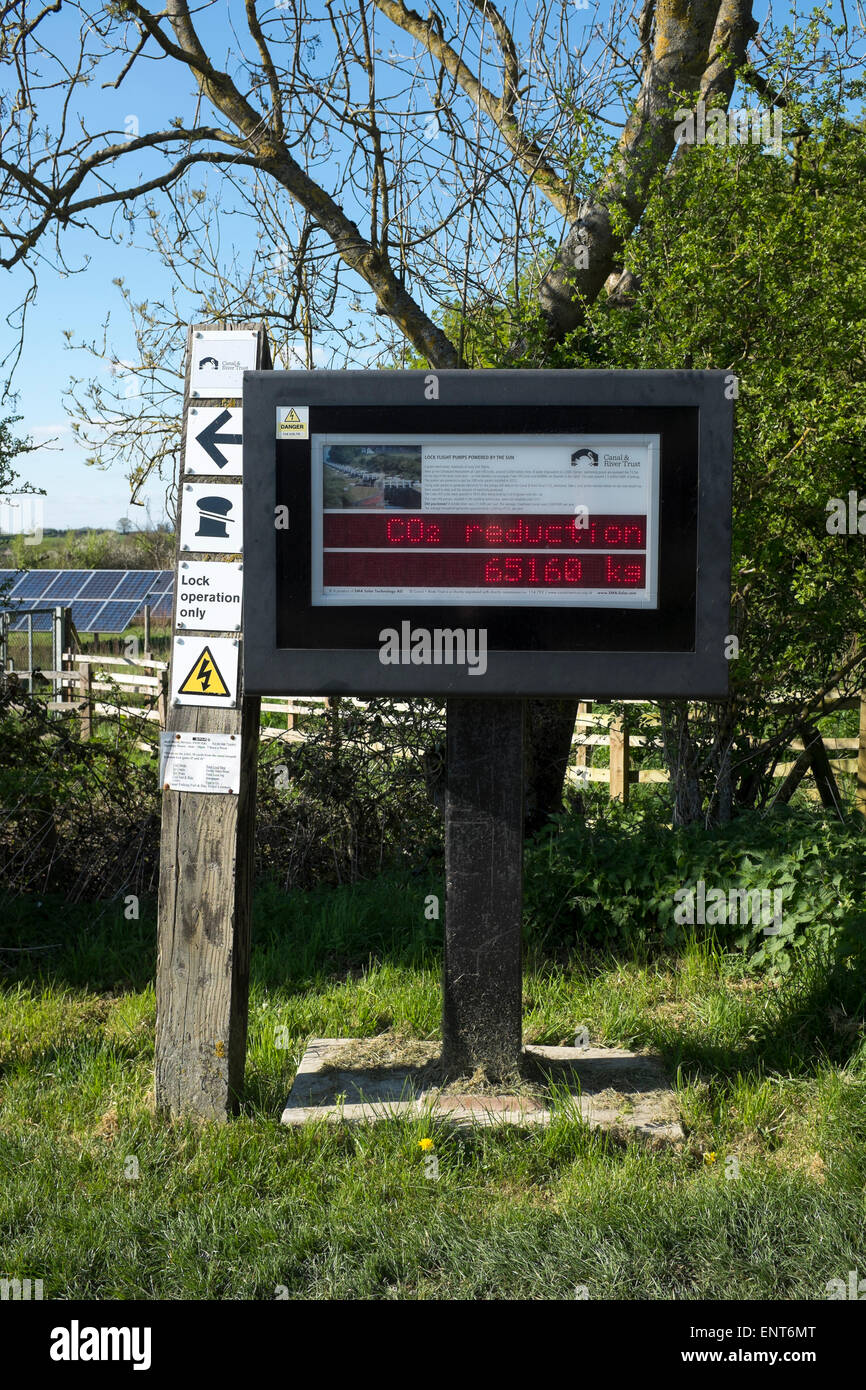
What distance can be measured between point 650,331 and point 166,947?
4181mm

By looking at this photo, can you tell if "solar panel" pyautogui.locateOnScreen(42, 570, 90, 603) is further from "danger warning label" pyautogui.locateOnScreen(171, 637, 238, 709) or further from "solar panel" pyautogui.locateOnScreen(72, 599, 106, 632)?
"danger warning label" pyautogui.locateOnScreen(171, 637, 238, 709)

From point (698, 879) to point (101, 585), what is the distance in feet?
98.6

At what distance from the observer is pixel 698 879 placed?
214 inches

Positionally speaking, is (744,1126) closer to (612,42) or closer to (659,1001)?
(659,1001)

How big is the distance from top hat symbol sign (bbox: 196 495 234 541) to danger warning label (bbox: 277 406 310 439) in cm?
44

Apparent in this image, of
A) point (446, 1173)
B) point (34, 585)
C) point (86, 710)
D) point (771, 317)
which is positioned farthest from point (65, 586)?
point (446, 1173)

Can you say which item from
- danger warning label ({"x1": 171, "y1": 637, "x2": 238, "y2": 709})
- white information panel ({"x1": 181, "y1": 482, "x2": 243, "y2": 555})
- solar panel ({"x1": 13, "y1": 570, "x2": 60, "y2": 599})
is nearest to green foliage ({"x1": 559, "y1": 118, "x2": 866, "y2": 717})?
white information panel ({"x1": 181, "y1": 482, "x2": 243, "y2": 555})

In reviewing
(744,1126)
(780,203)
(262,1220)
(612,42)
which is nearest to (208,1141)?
(262,1220)

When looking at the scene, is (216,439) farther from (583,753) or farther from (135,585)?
(135,585)

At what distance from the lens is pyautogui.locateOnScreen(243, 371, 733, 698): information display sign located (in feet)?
11.5

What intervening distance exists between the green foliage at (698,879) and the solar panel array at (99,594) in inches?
945

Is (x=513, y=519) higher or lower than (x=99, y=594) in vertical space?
lower

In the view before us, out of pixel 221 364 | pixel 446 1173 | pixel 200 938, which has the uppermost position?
pixel 221 364

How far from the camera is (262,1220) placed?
3322 mm
